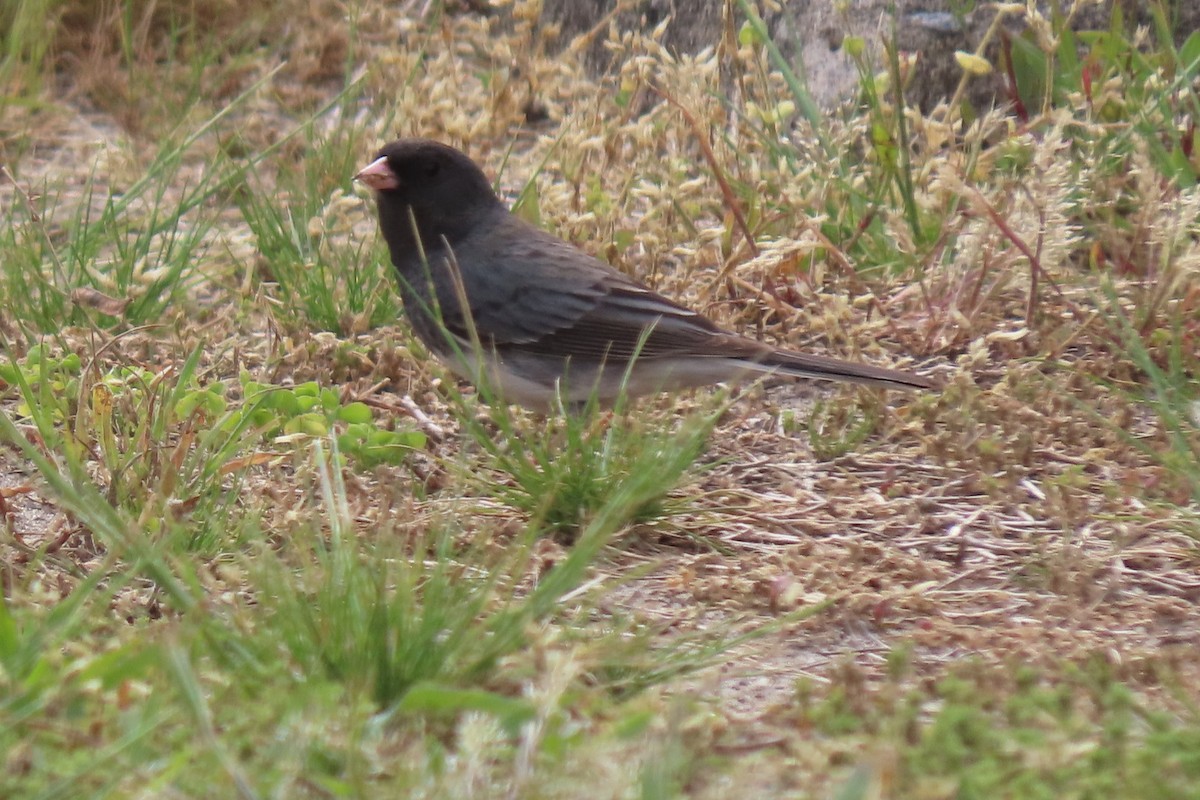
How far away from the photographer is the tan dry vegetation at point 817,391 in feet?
8.91

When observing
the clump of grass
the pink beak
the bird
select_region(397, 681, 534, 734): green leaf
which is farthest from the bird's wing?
select_region(397, 681, 534, 734): green leaf

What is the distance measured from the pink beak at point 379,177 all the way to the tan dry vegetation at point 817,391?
17 cm

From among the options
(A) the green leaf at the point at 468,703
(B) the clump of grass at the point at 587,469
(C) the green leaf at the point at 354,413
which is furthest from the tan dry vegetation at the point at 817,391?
(A) the green leaf at the point at 468,703

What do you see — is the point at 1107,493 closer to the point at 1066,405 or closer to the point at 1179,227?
the point at 1066,405

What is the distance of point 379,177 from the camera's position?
13.4ft

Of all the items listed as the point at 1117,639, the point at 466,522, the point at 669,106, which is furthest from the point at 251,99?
the point at 1117,639

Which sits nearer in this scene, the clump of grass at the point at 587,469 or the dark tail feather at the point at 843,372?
the clump of grass at the point at 587,469

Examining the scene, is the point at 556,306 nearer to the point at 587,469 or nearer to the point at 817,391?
the point at 817,391

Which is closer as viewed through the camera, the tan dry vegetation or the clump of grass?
the tan dry vegetation

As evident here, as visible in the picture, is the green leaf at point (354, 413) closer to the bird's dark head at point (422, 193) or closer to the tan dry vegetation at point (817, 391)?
the tan dry vegetation at point (817, 391)

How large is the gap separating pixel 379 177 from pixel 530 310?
59 centimetres

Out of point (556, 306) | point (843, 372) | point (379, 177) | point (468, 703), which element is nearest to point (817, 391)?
point (843, 372)

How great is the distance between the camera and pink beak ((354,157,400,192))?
409 cm

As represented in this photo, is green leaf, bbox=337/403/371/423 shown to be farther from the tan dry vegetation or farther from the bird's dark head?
the bird's dark head
